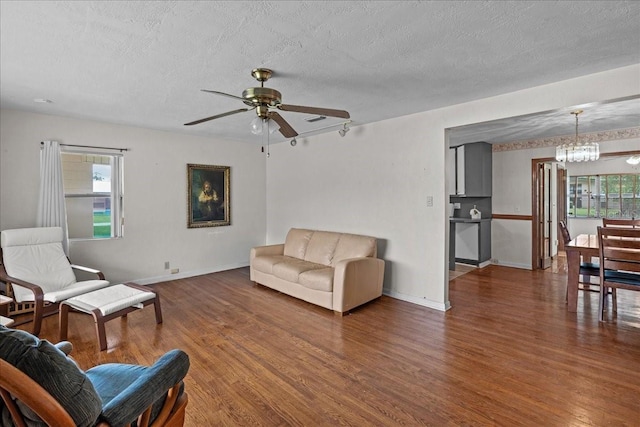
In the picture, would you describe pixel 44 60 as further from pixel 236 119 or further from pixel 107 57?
pixel 236 119

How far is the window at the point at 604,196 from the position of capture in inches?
282

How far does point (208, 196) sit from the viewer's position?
222 inches

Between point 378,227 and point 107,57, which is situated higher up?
point 107,57

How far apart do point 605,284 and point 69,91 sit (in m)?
5.81

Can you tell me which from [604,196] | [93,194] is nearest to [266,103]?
[93,194]

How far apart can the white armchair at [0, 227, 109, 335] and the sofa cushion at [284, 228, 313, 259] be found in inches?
96.5

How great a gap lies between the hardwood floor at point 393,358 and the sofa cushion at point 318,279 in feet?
0.94

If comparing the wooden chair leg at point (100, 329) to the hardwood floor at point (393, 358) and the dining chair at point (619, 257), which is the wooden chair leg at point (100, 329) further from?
the dining chair at point (619, 257)

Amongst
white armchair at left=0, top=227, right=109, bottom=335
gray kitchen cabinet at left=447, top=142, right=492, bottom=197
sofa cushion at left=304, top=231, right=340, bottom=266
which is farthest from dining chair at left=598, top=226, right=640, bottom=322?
white armchair at left=0, top=227, right=109, bottom=335

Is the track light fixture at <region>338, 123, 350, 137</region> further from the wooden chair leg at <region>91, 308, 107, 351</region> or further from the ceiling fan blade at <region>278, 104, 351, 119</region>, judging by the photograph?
the wooden chair leg at <region>91, 308, 107, 351</region>

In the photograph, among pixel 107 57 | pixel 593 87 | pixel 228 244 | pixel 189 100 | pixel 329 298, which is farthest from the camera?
pixel 228 244

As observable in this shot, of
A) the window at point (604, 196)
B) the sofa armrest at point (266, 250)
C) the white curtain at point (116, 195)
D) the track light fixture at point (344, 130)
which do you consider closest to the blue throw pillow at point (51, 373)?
the sofa armrest at point (266, 250)

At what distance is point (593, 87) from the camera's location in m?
2.75

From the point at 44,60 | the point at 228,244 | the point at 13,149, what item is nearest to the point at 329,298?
the point at 228,244
